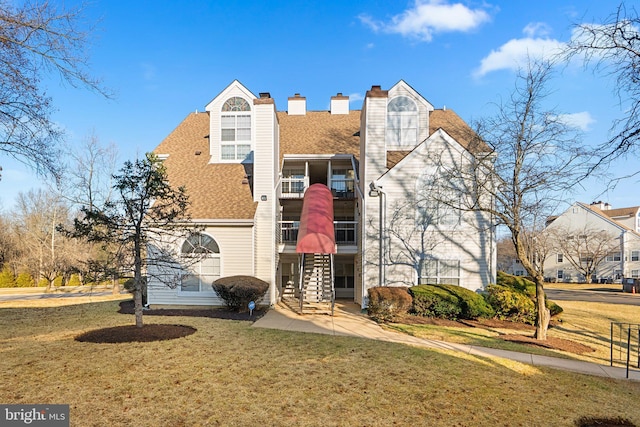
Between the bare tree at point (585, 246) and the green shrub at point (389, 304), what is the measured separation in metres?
37.5

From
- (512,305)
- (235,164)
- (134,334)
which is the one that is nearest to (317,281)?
(235,164)

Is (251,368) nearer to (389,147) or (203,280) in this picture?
(203,280)

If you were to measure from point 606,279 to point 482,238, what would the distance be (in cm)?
4194

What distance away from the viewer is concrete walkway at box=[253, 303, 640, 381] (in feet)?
26.7

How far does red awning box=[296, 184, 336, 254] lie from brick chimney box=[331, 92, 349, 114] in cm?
704

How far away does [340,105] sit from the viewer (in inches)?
886

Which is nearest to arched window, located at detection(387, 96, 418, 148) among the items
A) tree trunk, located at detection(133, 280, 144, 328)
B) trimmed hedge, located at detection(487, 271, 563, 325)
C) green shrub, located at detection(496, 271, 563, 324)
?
trimmed hedge, located at detection(487, 271, 563, 325)

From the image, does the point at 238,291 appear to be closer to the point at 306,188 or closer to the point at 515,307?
the point at 306,188

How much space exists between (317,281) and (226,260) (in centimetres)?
413

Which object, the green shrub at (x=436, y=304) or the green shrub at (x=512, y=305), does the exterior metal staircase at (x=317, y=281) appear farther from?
the green shrub at (x=512, y=305)

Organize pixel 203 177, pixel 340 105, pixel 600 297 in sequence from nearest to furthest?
pixel 203 177
pixel 340 105
pixel 600 297

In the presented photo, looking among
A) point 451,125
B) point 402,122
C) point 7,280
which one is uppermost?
point 451,125

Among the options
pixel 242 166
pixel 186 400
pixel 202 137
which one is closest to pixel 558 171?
pixel 186 400

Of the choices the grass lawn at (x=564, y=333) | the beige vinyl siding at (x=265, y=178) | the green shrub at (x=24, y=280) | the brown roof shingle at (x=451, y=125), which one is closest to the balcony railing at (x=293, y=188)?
the beige vinyl siding at (x=265, y=178)
